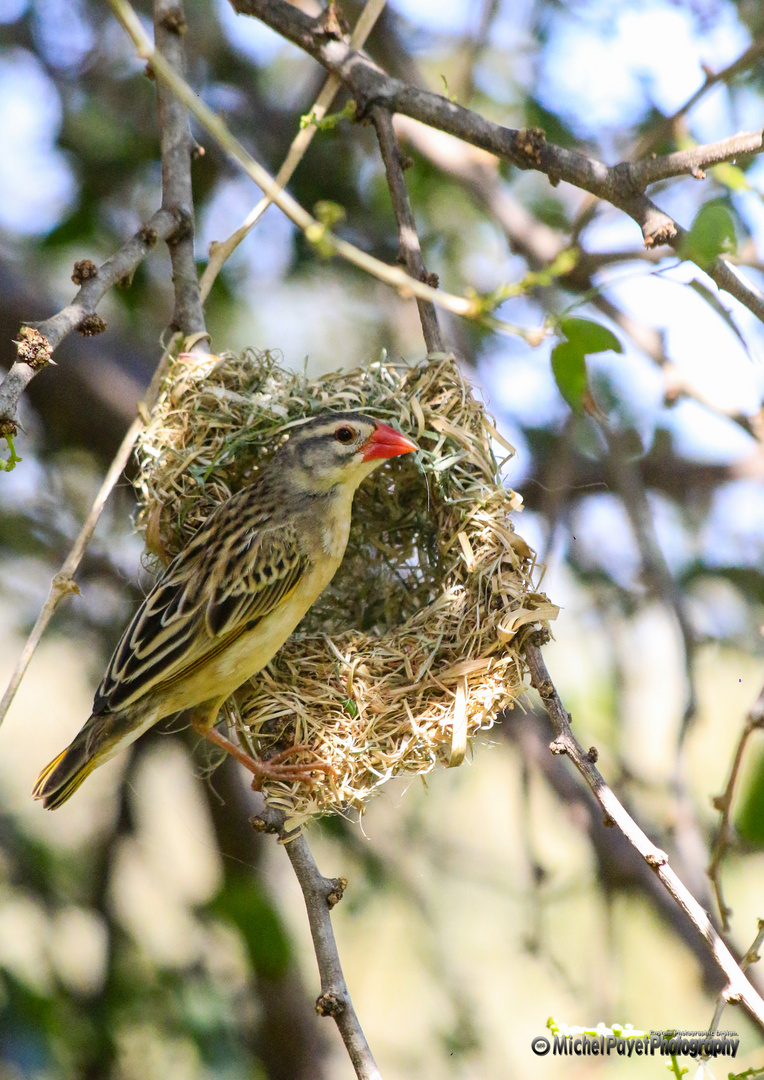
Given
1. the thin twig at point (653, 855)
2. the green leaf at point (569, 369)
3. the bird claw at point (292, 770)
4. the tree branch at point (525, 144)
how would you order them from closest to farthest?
1. the thin twig at point (653, 855)
2. the green leaf at point (569, 369)
3. the tree branch at point (525, 144)
4. the bird claw at point (292, 770)

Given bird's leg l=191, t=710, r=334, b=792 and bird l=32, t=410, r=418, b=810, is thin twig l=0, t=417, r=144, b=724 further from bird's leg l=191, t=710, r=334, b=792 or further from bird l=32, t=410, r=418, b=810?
bird's leg l=191, t=710, r=334, b=792

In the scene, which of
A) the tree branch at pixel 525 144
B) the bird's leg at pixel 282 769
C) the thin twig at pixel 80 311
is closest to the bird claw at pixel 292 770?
the bird's leg at pixel 282 769

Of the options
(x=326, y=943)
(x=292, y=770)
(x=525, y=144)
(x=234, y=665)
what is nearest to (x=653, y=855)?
(x=326, y=943)

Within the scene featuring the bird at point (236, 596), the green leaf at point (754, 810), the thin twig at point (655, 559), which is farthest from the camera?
the thin twig at point (655, 559)

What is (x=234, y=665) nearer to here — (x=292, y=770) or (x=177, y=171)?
(x=292, y=770)

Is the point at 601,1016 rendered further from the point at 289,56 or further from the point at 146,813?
the point at 289,56

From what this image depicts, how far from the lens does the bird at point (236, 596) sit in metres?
3.56

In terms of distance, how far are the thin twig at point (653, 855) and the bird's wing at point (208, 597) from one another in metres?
1.09

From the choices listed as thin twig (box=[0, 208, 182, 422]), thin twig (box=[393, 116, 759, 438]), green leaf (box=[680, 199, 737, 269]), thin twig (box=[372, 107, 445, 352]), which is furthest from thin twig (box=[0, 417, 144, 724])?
thin twig (box=[393, 116, 759, 438])

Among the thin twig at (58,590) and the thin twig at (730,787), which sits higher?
the thin twig at (58,590)

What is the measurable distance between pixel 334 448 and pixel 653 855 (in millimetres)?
1892

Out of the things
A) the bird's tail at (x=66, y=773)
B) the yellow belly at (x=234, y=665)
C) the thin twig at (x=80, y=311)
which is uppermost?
the thin twig at (x=80, y=311)

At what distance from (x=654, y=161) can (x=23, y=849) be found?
3970 millimetres

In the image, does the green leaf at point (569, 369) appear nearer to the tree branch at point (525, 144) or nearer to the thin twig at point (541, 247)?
the tree branch at point (525, 144)
